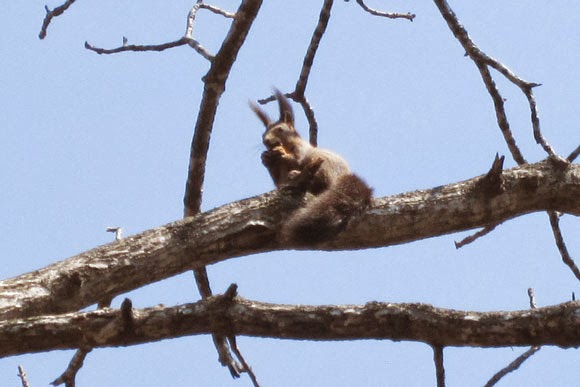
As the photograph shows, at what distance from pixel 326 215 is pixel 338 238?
0.12 m

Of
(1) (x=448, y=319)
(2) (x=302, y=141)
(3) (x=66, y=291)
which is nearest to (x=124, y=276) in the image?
(3) (x=66, y=291)

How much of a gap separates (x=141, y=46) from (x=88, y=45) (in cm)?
42

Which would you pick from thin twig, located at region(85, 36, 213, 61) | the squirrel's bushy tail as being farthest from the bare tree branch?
the squirrel's bushy tail

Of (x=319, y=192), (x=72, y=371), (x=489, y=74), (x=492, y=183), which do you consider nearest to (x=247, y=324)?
(x=72, y=371)

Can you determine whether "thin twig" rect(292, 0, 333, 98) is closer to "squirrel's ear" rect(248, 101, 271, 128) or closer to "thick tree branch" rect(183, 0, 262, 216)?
"thick tree branch" rect(183, 0, 262, 216)

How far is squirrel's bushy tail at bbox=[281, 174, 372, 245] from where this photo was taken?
399 centimetres

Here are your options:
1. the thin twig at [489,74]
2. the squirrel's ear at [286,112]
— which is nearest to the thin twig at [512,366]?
the thin twig at [489,74]

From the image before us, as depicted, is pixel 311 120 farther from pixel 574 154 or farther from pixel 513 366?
pixel 513 366

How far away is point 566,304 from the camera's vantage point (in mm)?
2951

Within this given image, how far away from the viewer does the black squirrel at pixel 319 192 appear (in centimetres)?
402

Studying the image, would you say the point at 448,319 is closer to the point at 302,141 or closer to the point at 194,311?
the point at 194,311

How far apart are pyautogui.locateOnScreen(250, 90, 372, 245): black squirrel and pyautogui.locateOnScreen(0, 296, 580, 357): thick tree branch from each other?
0.93 metres

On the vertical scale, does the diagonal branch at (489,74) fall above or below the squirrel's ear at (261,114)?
below

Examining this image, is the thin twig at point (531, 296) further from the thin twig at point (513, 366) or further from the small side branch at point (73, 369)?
the small side branch at point (73, 369)
